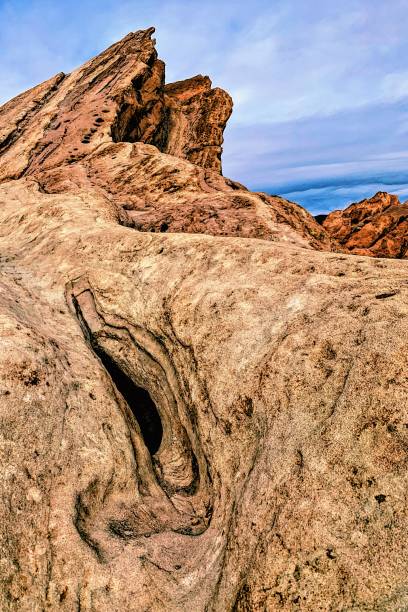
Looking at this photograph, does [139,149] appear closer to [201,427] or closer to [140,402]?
[140,402]

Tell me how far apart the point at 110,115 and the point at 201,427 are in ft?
104

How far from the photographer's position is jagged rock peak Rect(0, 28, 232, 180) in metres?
32.9

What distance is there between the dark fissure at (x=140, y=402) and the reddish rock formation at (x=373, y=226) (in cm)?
3306

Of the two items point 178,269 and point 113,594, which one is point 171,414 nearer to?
point 178,269

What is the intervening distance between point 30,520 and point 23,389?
8.42ft

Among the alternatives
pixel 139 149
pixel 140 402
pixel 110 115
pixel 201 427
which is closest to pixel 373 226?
pixel 139 149

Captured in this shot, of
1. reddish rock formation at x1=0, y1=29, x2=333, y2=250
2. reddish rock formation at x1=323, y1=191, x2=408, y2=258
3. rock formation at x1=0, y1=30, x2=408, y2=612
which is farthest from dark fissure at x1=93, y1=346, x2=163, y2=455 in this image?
reddish rock formation at x1=323, y1=191, x2=408, y2=258

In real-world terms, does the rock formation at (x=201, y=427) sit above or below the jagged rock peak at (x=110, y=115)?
below

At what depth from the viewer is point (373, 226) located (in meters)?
45.6

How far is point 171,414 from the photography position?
1189 centimetres

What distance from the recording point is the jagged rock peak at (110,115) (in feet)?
108

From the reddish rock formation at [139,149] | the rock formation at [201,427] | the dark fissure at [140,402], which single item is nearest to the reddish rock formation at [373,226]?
the reddish rock formation at [139,149]

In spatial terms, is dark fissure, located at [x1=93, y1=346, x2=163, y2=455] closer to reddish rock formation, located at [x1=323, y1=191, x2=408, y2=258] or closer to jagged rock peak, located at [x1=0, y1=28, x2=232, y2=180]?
jagged rock peak, located at [x1=0, y1=28, x2=232, y2=180]

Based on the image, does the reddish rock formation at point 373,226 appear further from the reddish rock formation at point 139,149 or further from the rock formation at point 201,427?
the rock formation at point 201,427
